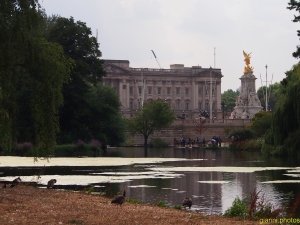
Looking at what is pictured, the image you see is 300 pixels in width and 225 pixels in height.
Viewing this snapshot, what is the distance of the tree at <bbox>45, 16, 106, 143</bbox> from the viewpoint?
66.2 metres

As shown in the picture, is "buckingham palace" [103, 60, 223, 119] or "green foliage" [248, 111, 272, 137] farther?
"buckingham palace" [103, 60, 223, 119]

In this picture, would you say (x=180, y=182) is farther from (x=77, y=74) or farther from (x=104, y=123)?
(x=104, y=123)

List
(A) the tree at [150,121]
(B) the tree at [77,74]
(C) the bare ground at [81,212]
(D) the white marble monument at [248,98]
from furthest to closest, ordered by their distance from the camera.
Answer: (D) the white marble monument at [248,98] < (A) the tree at [150,121] < (B) the tree at [77,74] < (C) the bare ground at [81,212]

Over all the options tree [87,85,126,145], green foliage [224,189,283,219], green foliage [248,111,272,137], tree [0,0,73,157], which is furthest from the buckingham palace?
green foliage [224,189,283,219]

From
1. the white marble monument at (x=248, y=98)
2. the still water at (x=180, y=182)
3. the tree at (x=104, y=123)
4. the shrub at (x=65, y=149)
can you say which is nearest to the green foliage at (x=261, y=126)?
the tree at (x=104, y=123)

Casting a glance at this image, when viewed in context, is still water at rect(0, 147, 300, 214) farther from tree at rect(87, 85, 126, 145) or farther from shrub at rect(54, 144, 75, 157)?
tree at rect(87, 85, 126, 145)

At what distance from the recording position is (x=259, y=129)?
91812mm

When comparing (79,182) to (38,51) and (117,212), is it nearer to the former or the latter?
(38,51)

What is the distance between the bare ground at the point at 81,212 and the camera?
1662 cm

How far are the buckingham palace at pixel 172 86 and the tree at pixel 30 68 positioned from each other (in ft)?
503

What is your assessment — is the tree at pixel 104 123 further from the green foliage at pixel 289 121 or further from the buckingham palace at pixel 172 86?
the buckingham palace at pixel 172 86

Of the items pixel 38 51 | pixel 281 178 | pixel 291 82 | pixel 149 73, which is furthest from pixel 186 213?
pixel 149 73

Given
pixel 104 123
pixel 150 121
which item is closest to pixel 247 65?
pixel 150 121

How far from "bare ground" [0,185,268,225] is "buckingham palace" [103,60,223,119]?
156951mm
